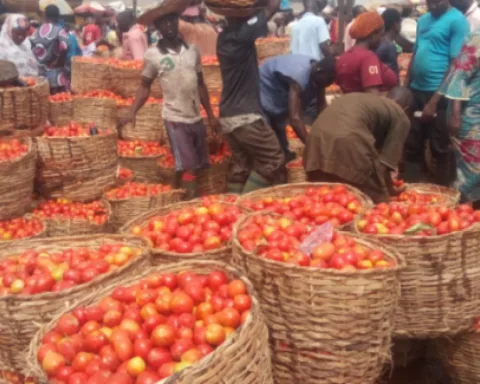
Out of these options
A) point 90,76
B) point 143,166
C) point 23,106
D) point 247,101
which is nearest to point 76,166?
point 23,106

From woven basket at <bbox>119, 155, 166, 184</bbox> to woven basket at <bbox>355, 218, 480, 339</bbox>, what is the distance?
4131 mm

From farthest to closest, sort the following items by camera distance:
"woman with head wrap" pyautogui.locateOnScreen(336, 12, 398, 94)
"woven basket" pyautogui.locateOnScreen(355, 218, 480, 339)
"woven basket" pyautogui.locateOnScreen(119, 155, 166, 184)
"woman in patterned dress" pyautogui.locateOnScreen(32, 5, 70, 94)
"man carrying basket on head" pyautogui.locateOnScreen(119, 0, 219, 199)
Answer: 1. "woman in patterned dress" pyautogui.locateOnScreen(32, 5, 70, 94)
2. "woven basket" pyautogui.locateOnScreen(119, 155, 166, 184)
3. "man carrying basket on head" pyautogui.locateOnScreen(119, 0, 219, 199)
4. "woman with head wrap" pyautogui.locateOnScreen(336, 12, 398, 94)
5. "woven basket" pyautogui.locateOnScreen(355, 218, 480, 339)

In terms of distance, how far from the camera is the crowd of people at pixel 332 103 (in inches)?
159

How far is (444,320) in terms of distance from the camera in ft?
9.71

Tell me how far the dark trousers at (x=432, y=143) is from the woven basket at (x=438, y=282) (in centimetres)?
347

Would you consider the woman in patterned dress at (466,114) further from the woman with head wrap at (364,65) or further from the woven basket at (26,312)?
the woven basket at (26,312)

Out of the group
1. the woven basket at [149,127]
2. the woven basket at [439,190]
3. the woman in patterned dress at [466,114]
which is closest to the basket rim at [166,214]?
the woven basket at [439,190]

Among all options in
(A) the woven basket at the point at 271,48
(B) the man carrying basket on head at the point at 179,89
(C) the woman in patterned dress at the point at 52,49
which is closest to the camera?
(B) the man carrying basket on head at the point at 179,89

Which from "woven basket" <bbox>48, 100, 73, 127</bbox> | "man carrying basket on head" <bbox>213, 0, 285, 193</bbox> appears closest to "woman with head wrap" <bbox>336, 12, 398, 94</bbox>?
"man carrying basket on head" <bbox>213, 0, 285, 193</bbox>

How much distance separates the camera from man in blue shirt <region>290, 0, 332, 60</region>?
25.7 feet

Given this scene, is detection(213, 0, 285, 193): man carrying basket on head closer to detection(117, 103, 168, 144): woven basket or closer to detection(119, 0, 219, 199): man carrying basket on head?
detection(119, 0, 219, 199): man carrying basket on head

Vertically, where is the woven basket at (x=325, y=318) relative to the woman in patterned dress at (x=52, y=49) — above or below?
below

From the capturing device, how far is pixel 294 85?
16.2 ft

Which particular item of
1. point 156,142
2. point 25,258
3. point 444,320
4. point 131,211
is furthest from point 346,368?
point 156,142
